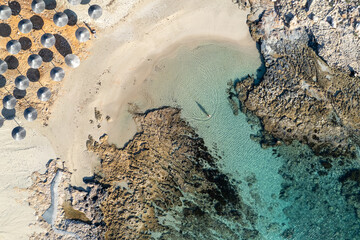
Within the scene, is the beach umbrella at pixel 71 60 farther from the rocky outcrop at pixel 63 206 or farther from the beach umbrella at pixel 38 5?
the rocky outcrop at pixel 63 206

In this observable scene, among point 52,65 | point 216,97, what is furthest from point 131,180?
point 52,65

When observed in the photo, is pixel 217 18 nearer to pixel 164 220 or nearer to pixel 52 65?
pixel 52 65

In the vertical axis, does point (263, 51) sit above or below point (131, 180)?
above

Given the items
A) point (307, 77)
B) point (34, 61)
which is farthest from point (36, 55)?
point (307, 77)

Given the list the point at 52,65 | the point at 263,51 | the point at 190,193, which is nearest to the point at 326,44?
the point at 263,51

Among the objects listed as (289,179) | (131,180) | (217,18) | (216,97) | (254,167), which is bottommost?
(289,179)

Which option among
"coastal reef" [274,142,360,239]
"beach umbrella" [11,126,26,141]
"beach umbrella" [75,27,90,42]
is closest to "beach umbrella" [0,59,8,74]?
"beach umbrella" [11,126,26,141]

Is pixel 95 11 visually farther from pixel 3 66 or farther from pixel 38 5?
pixel 3 66
